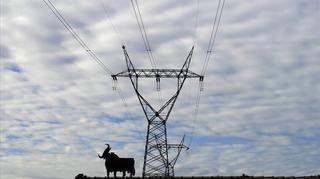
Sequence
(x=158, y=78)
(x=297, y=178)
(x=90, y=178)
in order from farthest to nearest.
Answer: (x=158, y=78) < (x=90, y=178) < (x=297, y=178)

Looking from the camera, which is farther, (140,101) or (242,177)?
(140,101)

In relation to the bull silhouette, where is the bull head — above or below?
above

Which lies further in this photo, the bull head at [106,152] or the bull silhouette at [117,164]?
the bull head at [106,152]

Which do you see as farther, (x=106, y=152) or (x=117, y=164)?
(x=106, y=152)

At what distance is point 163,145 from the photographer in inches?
2120

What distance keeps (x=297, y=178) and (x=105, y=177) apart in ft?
51.2

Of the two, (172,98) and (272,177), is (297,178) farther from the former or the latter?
(172,98)

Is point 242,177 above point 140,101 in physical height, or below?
below

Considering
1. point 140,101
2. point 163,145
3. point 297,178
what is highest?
point 140,101

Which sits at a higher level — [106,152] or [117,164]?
[106,152]

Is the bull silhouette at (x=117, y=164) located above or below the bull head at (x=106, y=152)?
below

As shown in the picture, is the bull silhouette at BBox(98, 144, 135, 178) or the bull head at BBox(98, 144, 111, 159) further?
the bull head at BBox(98, 144, 111, 159)

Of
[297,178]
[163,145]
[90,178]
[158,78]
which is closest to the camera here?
[297,178]

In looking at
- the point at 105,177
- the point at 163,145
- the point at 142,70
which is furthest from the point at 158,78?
the point at 105,177
